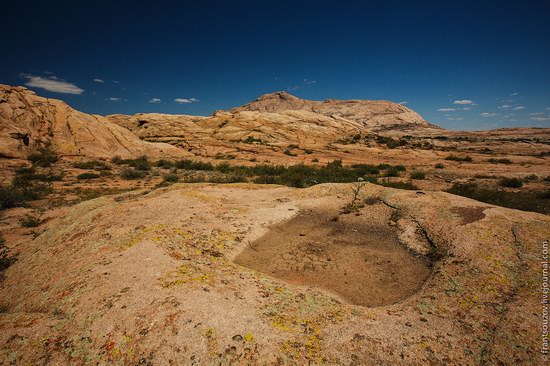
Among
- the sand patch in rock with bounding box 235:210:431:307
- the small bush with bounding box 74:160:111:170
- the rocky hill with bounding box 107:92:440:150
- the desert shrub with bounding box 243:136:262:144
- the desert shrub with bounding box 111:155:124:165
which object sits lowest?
the sand patch in rock with bounding box 235:210:431:307

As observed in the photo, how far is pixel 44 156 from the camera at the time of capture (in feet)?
71.7

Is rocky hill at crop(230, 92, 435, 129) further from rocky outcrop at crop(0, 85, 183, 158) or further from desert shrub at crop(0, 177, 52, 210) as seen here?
desert shrub at crop(0, 177, 52, 210)

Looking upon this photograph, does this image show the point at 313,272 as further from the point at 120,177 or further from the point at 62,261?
the point at 120,177

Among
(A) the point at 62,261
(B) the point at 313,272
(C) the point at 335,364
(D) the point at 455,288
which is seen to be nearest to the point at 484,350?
(D) the point at 455,288

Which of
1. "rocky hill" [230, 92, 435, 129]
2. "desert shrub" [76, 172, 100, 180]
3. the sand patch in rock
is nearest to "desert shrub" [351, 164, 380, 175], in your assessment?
the sand patch in rock

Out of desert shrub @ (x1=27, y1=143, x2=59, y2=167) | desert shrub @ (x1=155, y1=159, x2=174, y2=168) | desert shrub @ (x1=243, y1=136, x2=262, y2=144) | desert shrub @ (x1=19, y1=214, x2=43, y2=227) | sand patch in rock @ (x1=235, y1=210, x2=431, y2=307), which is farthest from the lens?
desert shrub @ (x1=243, y1=136, x2=262, y2=144)

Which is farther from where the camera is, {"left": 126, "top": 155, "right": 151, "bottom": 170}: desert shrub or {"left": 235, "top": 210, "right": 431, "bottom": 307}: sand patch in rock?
{"left": 126, "top": 155, "right": 151, "bottom": 170}: desert shrub

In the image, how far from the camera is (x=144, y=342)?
287 centimetres

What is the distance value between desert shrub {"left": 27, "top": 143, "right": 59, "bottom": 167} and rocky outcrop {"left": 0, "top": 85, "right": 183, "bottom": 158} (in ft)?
1.59

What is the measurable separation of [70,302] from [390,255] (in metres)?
6.18

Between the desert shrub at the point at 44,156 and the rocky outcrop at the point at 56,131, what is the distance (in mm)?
484

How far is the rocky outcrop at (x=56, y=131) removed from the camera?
2223 cm

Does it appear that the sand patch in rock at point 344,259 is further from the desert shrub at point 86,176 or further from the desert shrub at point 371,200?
the desert shrub at point 86,176

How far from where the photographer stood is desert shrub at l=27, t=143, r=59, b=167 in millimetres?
20900
